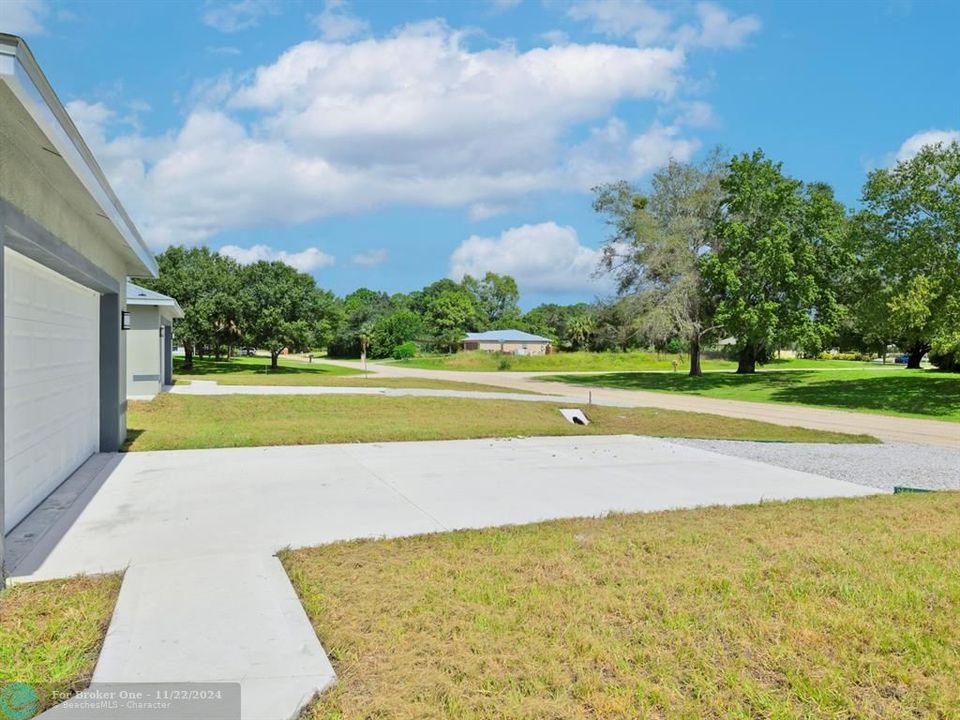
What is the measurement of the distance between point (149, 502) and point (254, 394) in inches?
478

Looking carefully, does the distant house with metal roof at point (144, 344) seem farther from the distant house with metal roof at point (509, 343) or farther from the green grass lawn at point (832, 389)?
the distant house with metal roof at point (509, 343)

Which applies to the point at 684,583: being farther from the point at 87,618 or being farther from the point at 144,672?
the point at 87,618

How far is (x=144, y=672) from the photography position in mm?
3027

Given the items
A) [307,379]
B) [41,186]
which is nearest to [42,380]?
[41,186]

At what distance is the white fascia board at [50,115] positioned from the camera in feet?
10.8

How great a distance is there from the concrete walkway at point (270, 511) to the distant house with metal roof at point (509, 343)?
57.8 m

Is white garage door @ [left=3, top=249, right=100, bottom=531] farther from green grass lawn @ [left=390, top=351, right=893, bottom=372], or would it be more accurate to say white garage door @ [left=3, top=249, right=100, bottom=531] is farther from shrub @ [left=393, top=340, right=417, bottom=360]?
shrub @ [left=393, top=340, right=417, bottom=360]

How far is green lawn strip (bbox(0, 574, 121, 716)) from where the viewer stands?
3.02 m

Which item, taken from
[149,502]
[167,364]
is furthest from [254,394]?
[149,502]

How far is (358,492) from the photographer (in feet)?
22.7

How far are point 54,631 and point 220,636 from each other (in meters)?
0.94

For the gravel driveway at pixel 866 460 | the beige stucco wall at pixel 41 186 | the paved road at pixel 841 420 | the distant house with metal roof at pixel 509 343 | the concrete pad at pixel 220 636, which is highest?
the beige stucco wall at pixel 41 186

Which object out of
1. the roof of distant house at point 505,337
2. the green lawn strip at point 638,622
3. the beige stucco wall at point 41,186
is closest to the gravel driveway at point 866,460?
the green lawn strip at point 638,622

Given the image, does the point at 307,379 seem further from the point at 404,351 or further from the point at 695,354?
the point at 404,351
